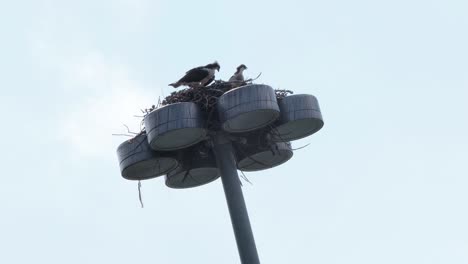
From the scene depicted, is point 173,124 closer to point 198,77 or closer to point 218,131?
point 218,131

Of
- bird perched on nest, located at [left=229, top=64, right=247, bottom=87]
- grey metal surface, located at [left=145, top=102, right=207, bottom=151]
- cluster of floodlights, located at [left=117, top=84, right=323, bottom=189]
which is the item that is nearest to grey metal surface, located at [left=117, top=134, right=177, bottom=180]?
cluster of floodlights, located at [left=117, top=84, right=323, bottom=189]

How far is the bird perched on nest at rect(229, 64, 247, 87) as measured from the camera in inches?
914

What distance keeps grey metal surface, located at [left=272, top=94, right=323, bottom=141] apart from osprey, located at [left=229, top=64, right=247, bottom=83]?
4.35 feet

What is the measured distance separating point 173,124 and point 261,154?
10.8 ft

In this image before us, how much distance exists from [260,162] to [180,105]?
3.56m

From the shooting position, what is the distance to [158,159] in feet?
74.3

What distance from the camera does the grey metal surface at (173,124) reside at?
21.4 metres

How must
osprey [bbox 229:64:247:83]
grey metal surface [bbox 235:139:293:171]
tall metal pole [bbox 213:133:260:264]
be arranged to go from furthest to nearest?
grey metal surface [bbox 235:139:293:171] → osprey [bbox 229:64:247:83] → tall metal pole [bbox 213:133:260:264]

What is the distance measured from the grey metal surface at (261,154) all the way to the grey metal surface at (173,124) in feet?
6.19

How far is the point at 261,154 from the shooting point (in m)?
24.0

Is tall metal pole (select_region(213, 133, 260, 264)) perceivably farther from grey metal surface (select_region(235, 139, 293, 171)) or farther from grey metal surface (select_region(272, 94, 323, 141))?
grey metal surface (select_region(272, 94, 323, 141))

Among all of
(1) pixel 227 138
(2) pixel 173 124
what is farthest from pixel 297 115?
(2) pixel 173 124

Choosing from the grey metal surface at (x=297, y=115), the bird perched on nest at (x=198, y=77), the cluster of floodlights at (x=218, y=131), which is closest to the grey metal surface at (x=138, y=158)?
the cluster of floodlights at (x=218, y=131)

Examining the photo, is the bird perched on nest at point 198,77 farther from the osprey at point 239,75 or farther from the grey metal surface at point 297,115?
the grey metal surface at point 297,115
